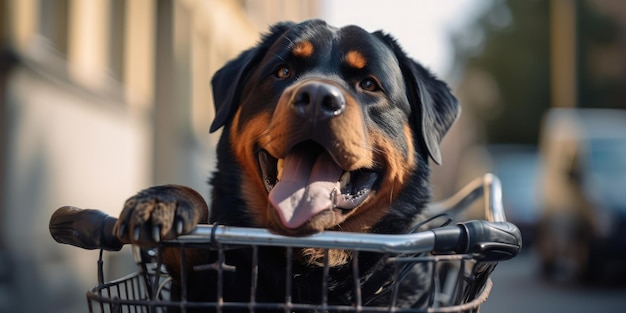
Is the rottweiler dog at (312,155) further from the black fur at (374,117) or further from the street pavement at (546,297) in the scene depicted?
the street pavement at (546,297)

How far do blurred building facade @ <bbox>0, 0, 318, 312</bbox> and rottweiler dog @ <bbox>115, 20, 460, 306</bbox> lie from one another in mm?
1668

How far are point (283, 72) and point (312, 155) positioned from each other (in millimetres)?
639

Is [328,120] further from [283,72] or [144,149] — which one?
[144,149]

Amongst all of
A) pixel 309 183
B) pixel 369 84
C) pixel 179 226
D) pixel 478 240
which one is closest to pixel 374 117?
pixel 369 84

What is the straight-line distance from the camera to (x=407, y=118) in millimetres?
3170

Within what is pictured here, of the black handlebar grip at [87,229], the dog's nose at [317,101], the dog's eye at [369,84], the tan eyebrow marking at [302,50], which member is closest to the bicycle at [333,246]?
the black handlebar grip at [87,229]

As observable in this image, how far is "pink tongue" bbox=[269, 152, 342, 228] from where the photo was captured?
2172 millimetres

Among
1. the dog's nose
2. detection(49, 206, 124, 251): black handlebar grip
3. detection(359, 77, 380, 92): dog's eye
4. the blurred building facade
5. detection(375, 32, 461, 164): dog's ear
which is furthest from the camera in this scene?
the blurred building facade

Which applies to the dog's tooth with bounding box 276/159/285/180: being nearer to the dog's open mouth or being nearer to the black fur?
the dog's open mouth

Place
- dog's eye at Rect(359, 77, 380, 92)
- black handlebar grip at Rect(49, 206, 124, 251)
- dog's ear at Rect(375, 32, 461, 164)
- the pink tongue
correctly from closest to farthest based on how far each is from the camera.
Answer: black handlebar grip at Rect(49, 206, 124, 251) < the pink tongue < dog's eye at Rect(359, 77, 380, 92) < dog's ear at Rect(375, 32, 461, 164)

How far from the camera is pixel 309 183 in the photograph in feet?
8.00

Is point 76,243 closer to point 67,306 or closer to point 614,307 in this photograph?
point 67,306

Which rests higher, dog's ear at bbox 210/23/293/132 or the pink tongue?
dog's ear at bbox 210/23/293/132

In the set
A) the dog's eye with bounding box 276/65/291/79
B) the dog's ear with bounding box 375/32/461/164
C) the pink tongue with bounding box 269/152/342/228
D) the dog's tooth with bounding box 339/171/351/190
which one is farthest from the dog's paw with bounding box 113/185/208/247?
the dog's ear with bounding box 375/32/461/164
